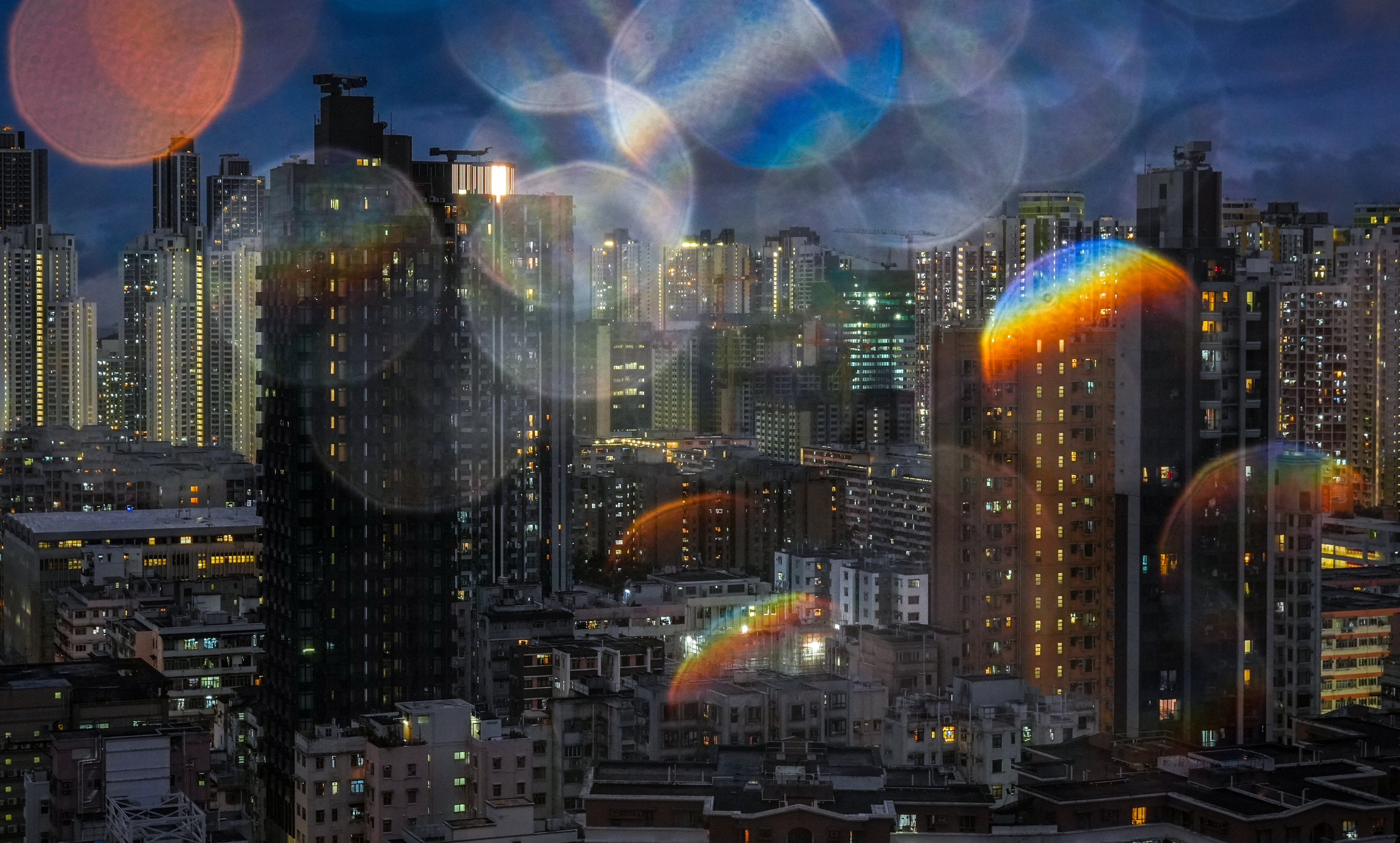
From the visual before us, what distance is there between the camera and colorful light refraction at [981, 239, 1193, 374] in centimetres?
1686

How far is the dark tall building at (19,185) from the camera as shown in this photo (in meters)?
51.1

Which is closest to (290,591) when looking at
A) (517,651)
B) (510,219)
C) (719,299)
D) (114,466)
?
(517,651)

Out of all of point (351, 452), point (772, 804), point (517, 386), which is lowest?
point (772, 804)

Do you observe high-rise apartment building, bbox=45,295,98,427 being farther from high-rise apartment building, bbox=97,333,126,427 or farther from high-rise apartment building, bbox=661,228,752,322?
high-rise apartment building, bbox=661,228,752,322

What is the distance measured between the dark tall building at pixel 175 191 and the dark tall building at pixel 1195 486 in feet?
133

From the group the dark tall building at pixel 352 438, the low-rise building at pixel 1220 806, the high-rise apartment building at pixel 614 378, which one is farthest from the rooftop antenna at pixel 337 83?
the high-rise apartment building at pixel 614 378

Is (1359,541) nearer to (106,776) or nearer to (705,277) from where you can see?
(106,776)

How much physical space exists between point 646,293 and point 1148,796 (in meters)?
44.2

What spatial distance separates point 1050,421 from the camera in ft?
59.4

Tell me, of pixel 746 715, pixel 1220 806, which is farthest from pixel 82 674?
pixel 1220 806

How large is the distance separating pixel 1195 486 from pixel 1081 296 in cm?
274

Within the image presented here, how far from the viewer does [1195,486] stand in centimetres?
1695

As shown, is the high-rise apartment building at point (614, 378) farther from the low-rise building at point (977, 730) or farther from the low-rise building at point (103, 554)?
the low-rise building at point (977, 730)

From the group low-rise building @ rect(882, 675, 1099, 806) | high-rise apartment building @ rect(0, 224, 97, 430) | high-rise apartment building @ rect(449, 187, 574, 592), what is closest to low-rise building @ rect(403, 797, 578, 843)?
low-rise building @ rect(882, 675, 1099, 806)
